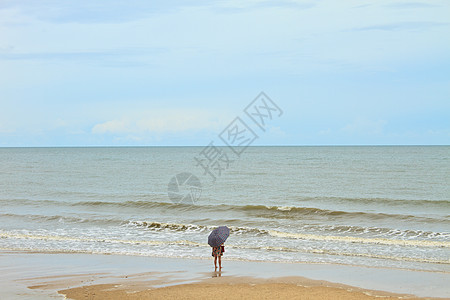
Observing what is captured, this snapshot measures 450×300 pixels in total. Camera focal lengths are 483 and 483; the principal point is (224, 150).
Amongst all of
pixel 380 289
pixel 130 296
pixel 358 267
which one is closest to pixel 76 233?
pixel 130 296

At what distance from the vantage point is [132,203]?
2897 cm

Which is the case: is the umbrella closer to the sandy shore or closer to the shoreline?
the shoreline

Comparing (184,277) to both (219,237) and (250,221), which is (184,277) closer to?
(219,237)

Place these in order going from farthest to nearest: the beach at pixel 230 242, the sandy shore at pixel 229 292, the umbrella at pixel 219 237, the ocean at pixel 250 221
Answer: the ocean at pixel 250 221 < the umbrella at pixel 219 237 < the beach at pixel 230 242 < the sandy shore at pixel 229 292

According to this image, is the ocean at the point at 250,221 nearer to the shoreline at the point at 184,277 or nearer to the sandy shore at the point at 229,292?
the shoreline at the point at 184,277

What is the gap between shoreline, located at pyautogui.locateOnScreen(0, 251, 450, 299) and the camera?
11.1 m

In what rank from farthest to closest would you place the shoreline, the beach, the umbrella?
1. the umbrella
2. the beach
3. the shoreline

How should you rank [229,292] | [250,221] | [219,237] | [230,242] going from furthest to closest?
[250,221], [230,242], [219,237], [229,292]

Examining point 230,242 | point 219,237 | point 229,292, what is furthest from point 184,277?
point 230,242

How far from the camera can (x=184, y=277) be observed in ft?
40.7

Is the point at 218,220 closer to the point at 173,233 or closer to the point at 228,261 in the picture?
the point at 173,233

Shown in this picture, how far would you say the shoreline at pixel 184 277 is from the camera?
11.1m

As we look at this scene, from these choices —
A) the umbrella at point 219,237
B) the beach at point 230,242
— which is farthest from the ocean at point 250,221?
the umbrella at point 219,237

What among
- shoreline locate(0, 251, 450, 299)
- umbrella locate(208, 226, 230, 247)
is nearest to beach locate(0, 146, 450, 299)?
shoreline locate(0, 251, 450, 299)
